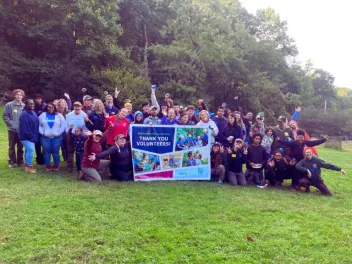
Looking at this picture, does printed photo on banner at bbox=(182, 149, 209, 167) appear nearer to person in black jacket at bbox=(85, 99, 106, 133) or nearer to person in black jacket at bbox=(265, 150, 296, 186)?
person in black jacket at bbox=(265, 150, 296, 186)

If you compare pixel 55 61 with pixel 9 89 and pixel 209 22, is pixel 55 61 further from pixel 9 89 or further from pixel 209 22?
pixel 209 22

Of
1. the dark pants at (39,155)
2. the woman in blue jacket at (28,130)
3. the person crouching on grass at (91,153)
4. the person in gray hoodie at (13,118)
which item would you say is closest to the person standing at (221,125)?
the person crouching on grass at (91,153)

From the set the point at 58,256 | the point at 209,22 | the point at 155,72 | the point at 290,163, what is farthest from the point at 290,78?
the point at 58,256

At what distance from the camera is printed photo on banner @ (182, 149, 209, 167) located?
344 inches

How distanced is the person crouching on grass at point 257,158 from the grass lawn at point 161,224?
1.05 m

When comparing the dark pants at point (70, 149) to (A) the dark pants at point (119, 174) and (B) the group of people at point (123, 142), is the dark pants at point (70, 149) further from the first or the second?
(A) the dark pants at point (119, 174)

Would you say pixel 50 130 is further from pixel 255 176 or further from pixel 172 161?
pixel 255 176

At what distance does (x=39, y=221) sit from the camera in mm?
5160

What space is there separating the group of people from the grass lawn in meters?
0.67

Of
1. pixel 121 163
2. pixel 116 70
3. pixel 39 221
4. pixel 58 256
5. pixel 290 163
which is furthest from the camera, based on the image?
pixel 116 70

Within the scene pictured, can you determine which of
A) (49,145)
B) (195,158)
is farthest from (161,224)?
(49,145)

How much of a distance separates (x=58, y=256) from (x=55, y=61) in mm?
21920

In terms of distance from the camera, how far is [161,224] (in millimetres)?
5422

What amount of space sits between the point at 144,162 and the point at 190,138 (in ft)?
4.62
